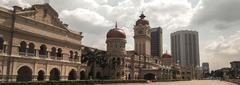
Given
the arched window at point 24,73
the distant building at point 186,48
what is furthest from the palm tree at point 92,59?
the distant building at point 186,48

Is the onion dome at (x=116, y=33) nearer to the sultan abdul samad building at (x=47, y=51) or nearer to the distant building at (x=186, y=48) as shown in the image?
the sultan abdul samad building at (x=47, y=51)

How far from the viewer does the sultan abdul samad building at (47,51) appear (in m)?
38.5

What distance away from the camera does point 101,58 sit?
61469mm

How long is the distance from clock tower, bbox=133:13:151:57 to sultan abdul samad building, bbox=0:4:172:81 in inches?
705

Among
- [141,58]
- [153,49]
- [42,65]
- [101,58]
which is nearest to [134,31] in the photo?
[141,58]

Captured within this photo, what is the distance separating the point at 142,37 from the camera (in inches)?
3398

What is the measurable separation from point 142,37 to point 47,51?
44969 millimetres

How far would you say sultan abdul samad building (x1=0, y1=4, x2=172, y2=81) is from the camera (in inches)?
1516

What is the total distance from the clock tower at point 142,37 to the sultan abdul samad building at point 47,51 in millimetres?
17915

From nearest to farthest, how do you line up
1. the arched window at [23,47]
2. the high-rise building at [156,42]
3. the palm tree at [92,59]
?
the arched window at [23,47] → the palm tree at [92,59] → the high-rise building at [156,42]

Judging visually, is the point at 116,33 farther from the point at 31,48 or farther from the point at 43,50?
the point at 31,48

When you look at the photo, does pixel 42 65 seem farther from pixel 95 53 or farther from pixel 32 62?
pixel 95 53

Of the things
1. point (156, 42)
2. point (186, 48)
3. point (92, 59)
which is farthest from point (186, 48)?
point (92, 59)

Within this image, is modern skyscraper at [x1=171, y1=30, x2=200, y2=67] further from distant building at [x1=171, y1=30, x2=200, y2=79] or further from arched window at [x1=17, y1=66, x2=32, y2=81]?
arched window at [x1=17, y1=66, x2=32, y2=81]
